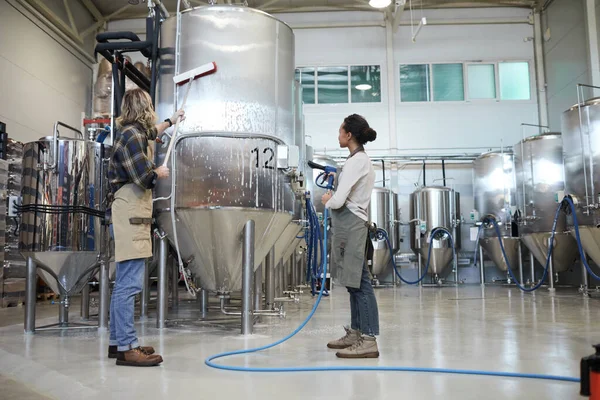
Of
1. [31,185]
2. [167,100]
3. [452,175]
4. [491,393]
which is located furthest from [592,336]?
[452,175]

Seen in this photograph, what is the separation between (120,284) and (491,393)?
1840 millimetres

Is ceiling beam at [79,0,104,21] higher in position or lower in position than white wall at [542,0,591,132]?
higher

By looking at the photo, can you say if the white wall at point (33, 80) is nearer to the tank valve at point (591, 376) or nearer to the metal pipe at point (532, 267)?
the tank valve at point (591, 376)

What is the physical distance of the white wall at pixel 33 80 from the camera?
7816mm

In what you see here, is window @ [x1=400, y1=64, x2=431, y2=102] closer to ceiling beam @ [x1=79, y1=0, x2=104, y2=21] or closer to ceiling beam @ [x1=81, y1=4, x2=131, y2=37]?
ceiling beam @ [x1=81, y1=4, x2=131, y2=37]

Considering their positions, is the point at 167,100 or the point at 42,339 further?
the point at 167,100

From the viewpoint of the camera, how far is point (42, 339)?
11.4 feet

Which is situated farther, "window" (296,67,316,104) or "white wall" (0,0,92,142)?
"window" (296,67,316,104)

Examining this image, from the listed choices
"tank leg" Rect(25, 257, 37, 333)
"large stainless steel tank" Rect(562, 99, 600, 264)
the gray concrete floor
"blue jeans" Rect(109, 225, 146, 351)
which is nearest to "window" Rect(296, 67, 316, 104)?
"large stainless steel tank" Rect(562, 99, 600, 264)

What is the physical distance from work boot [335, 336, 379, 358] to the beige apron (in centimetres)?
115

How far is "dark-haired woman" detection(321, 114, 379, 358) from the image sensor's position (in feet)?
9.33

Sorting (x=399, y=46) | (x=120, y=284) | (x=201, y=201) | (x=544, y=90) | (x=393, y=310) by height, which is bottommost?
(x=393, y=310)

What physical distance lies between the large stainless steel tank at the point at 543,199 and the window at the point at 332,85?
380cm

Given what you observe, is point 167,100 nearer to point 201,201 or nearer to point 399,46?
point 201,201
